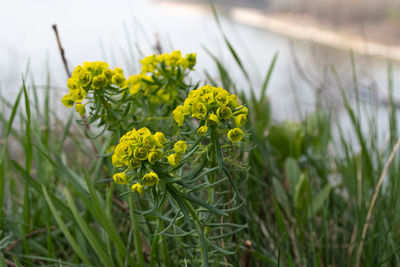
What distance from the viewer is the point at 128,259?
90 cm

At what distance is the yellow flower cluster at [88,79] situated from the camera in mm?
767

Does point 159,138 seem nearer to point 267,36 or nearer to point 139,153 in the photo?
point 139,153

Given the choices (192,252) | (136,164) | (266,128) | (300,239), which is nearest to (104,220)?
(192,252)

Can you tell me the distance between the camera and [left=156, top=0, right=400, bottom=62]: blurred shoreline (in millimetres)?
3643

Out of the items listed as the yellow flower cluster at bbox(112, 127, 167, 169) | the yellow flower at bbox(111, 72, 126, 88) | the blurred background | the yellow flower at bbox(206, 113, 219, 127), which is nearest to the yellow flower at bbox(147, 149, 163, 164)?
the yellow flower cluster at bbox(112, 127, 167, 169)

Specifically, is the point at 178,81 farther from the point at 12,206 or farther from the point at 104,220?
the point at 12,206

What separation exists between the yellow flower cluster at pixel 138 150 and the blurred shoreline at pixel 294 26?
3.09 m

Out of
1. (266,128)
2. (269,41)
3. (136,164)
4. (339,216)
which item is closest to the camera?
(136,164)

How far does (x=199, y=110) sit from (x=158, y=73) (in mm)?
348

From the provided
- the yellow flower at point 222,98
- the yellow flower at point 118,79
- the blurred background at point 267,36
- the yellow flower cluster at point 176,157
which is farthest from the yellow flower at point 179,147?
the blurred background at point 267,36

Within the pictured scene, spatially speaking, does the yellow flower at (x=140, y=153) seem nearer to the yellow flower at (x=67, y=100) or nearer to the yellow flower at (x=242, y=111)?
the yellow flower at (x=242, y=111)

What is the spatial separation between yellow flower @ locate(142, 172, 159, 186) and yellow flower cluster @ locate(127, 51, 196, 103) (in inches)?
14.6

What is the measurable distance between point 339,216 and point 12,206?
3.84 feet

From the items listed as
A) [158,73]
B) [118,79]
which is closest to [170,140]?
[118,79]
